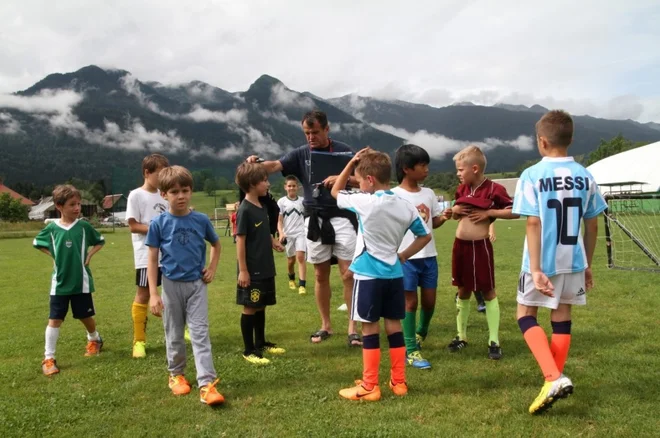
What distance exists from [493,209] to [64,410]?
13.7 ft

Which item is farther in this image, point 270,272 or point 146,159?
point 146,159

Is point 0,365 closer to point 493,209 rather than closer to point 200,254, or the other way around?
point 200,254

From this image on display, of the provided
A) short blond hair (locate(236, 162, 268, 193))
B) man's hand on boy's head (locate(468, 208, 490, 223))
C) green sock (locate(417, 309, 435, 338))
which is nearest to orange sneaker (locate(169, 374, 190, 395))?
short blond hair (locate(236, 162, 268, 193))

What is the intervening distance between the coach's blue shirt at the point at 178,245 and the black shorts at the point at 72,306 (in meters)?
1.66

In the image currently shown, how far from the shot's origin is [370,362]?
12.3 feet

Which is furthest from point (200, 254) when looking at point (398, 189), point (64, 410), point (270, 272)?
point (398, 189)

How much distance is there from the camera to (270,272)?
480 cm

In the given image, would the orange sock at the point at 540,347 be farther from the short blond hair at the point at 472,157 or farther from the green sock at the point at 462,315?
the short blond hair at the point at 472,157

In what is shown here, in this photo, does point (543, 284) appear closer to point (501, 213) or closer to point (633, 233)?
point (501, 213)

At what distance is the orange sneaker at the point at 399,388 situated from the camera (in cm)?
372

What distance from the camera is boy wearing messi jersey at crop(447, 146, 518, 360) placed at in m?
4.75

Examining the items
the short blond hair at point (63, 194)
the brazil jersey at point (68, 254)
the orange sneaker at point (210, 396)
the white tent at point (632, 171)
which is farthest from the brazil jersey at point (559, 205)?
the white tent at point (632, 171)

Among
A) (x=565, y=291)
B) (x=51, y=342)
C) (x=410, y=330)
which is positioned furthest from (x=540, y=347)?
(x=51, y=342)

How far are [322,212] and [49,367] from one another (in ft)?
10.3
